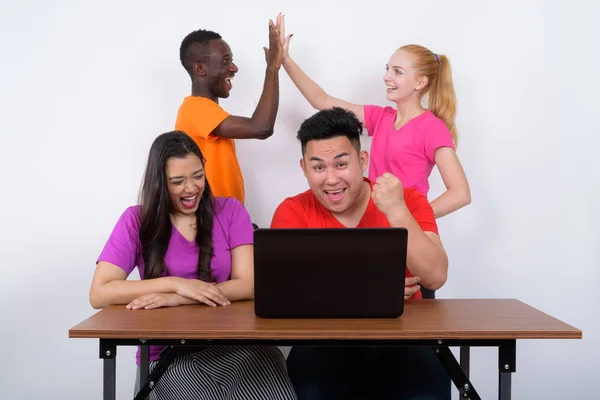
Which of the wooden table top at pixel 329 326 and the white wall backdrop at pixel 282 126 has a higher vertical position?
the white wall backdrop at pixel 282 126

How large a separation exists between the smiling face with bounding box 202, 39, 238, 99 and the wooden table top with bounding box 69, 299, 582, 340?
124cm

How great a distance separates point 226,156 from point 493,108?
1.56 metres

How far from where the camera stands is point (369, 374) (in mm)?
2271

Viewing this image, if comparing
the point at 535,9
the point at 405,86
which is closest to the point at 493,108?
the point at 535,9

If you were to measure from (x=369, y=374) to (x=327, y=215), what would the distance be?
55cm

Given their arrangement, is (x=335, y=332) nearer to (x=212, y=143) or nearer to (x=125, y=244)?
(x=125, y=244)

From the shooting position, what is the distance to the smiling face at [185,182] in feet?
8.19

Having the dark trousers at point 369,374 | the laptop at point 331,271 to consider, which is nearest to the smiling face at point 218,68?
the dark trousers at point 369,374

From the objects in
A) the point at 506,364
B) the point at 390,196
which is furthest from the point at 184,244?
the point at 506,364

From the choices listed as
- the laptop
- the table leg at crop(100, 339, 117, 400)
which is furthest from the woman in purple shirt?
the laptop

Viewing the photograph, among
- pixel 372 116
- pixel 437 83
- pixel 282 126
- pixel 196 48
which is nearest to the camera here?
pixel 196 48

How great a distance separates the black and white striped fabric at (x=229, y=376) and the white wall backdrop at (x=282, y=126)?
1.59 m

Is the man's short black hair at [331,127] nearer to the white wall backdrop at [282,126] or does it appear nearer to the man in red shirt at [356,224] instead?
the man in red shirt at [356,224]

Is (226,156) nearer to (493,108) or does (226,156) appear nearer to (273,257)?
(273,257)
